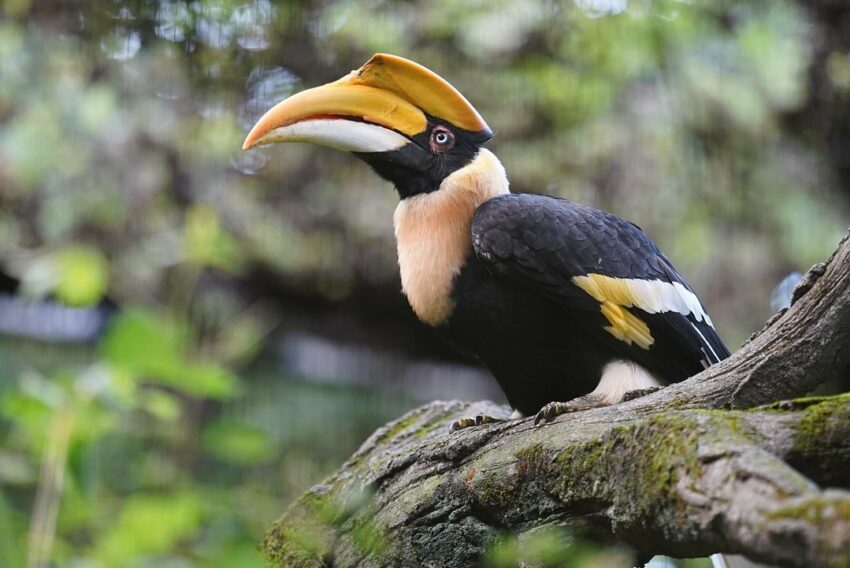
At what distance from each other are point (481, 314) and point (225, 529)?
0.94 meters

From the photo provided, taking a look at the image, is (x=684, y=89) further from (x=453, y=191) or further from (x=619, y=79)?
(x=453, y=191)

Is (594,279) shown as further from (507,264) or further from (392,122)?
(392,122)

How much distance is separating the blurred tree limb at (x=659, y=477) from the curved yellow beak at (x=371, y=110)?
725mm

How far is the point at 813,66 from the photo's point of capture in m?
4.14

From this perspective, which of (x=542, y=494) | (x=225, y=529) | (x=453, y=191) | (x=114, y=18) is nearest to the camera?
(x=225, y=529)

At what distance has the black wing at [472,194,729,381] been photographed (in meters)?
2.04

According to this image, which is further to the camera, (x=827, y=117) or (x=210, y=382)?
(x=827, y=117)

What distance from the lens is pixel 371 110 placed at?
7.37ft

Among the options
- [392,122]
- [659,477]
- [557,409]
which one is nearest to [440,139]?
[392,122]

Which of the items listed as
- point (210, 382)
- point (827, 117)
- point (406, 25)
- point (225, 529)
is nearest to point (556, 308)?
point (210, 382)

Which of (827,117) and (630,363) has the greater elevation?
(827,117)

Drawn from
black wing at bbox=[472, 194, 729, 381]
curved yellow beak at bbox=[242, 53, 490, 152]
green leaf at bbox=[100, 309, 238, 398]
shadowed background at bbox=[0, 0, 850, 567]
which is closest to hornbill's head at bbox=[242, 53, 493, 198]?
curved yellow beak at bbox=[242, 53, 490, 152]

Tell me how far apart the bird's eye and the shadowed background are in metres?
1.33

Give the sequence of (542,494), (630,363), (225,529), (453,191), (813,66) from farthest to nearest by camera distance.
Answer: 1. (813,66)
2. (453,191)
3. (630,363)
4. (542,494)
5. (225,529)
